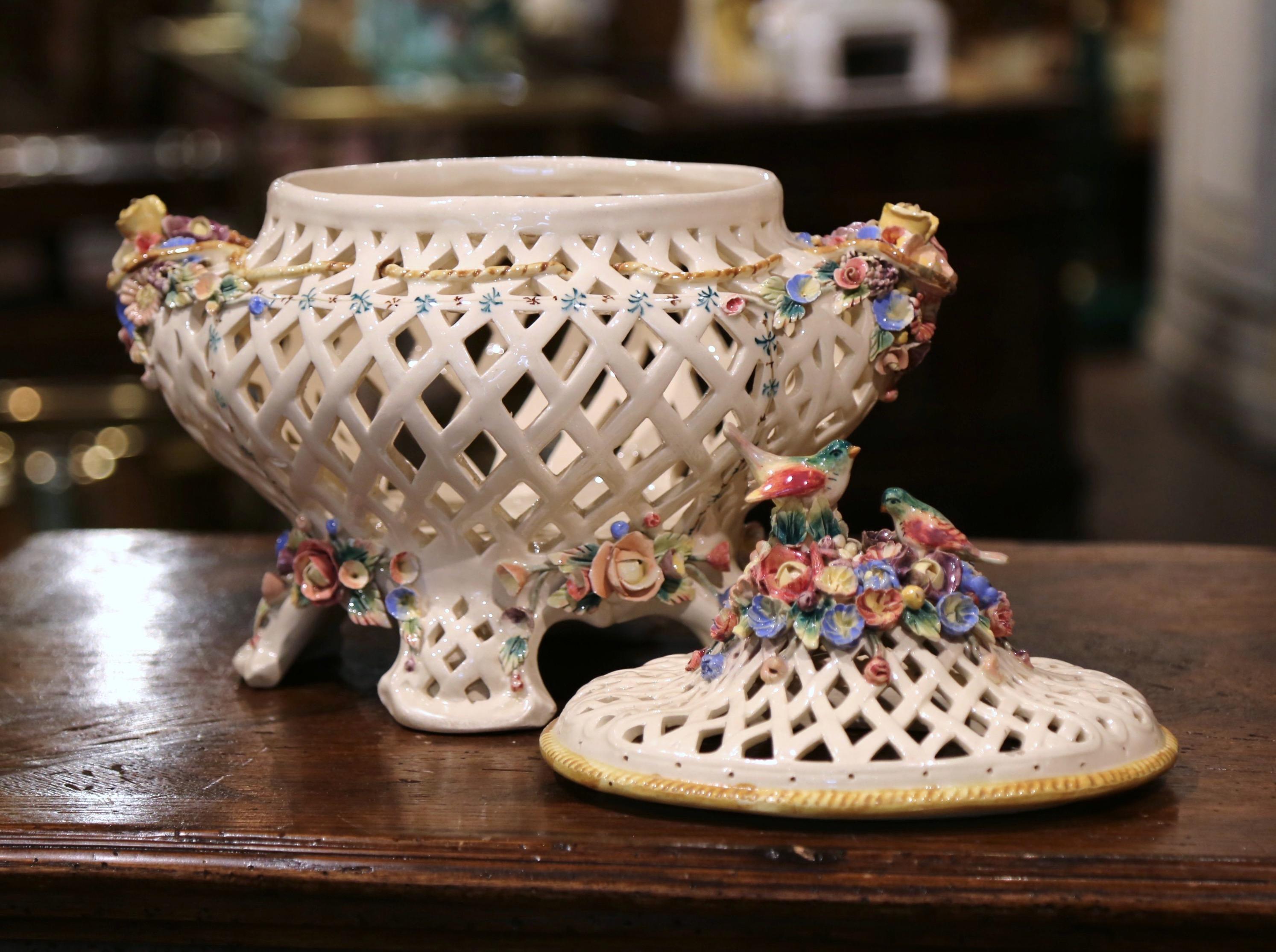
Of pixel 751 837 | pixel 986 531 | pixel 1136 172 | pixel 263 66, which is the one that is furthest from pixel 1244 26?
pixel 751 837

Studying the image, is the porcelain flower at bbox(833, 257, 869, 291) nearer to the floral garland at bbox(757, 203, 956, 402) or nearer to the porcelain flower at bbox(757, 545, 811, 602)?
the floral garland at bbox(757, 203, 956, 402)

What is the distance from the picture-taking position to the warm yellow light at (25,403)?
293 cm

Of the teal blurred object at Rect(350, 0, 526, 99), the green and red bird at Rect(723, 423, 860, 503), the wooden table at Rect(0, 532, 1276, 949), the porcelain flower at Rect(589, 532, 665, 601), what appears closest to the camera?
the wooden table at Rect(0, 532, 1276, 949)

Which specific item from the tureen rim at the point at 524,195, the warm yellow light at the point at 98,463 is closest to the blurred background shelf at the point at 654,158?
the warm yellow light at the point at 98,463

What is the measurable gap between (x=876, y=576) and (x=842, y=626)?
33 millimetres

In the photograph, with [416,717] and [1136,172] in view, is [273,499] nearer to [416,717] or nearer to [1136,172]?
[416,717]

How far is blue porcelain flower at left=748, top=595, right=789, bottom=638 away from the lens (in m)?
0.89

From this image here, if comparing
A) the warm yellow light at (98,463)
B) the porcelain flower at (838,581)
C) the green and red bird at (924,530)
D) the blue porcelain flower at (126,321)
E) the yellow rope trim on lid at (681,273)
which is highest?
the yellow rope trim on lid at (681,273)

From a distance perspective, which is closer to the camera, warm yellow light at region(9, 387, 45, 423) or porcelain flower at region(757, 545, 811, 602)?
porcelain flower at region(757, 545, 811, 602)

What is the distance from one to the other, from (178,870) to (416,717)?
0.68ft

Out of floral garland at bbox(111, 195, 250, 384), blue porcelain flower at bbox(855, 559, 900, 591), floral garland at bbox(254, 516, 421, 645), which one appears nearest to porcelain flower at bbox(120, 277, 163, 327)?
floral garland at bbox(111, 195, 250, 384)

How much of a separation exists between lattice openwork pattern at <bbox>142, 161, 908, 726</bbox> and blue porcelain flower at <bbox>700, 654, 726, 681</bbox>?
125 mm

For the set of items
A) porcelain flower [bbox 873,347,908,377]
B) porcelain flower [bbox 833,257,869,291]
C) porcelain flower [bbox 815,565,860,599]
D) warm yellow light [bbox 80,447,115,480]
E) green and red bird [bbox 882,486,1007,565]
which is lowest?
warm yellow light [bbox 80,447,115,480]

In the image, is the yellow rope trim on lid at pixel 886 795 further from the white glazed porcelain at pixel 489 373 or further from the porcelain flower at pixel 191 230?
the porcelain flower at pixel 191 230
